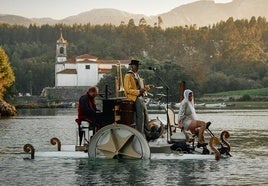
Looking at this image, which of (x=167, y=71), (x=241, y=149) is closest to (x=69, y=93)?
(x=167, y=71)

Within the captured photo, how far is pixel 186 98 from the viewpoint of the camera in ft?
73.7

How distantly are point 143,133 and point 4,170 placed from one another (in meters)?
4.44

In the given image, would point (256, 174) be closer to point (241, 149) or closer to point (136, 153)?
point (136, 153)

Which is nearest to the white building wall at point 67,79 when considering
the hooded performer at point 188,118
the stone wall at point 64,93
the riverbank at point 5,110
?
the stone wall at point 64,93

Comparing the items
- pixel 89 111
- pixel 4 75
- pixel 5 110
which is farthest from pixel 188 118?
pixel 4 75

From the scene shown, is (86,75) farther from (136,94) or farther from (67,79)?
(136,94)

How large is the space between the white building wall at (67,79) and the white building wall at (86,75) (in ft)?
4.37

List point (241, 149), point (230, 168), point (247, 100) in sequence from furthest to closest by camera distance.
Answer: point (247, 100)
point (241, 149)
point (230, 168)

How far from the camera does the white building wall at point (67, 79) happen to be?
193625 millimetres

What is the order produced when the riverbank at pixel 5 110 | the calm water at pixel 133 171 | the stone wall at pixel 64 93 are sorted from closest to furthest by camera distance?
the calm water at pixel 133 171
the riverbank at pixel 5 110
the stone wall at pixel 64 93

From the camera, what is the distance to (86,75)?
19700 centimetres

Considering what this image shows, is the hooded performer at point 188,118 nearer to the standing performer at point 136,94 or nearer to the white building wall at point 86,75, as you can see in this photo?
the standing performer at point 136,94

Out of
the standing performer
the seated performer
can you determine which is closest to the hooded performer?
the standing performer

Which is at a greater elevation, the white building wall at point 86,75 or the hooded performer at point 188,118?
the white building wall at point 86,75
